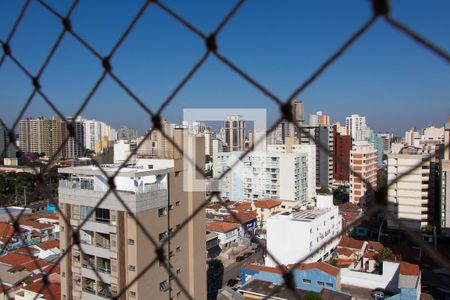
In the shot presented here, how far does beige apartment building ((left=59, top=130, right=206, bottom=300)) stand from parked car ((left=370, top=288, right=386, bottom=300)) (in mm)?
2691

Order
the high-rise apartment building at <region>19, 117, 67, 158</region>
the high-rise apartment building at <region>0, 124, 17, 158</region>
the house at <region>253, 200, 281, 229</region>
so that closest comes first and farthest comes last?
the high-rise apartment building at <region>0, 124, 17, 158</region>, the house at <region>253, 200, 281, 229</region>, the high-rise apartment building at <region>19, 117, 67, 158</region>

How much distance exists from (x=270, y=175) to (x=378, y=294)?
531cm

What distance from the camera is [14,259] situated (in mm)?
5344

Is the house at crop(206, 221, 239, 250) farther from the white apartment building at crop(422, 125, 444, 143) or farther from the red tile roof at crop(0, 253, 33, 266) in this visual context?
the white apartment building at crop(422, 125, 444, 143)

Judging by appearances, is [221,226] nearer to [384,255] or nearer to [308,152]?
[384,255]

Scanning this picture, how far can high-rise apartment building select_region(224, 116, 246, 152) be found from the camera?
8.53 meters

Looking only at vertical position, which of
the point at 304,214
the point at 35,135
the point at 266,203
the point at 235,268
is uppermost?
the point at 35,135

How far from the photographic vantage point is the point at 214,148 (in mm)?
10922

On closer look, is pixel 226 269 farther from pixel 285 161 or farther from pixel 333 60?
pixel 333 60

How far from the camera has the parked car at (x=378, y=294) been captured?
4.93 m

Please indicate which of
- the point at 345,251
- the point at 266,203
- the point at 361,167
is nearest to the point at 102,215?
the point at 345,251

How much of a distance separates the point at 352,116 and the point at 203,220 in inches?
576

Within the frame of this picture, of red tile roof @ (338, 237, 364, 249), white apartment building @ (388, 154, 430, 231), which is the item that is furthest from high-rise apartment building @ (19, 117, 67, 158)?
white apartment building @ (388, 154, 430, 231)

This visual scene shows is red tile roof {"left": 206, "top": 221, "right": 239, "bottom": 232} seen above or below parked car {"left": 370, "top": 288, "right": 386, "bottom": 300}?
above
